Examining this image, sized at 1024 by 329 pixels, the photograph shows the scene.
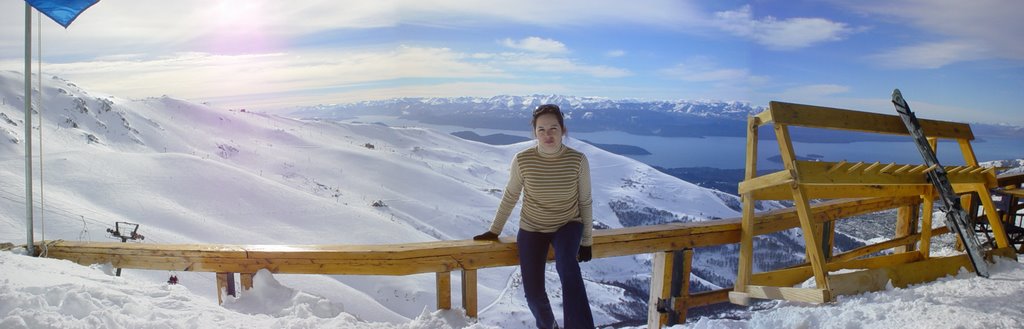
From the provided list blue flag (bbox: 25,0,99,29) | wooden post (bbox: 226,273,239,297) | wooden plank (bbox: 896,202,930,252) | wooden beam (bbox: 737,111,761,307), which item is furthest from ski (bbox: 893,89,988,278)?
blue flag (bbox: 25,0,99,29)

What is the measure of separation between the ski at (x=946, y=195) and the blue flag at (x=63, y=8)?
5738 millimetres

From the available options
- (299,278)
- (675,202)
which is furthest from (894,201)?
(675,202)

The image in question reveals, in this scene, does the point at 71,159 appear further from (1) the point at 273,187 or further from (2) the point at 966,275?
(2) the point at 966,275

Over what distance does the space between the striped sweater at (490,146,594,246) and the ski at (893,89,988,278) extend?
2.51 metres

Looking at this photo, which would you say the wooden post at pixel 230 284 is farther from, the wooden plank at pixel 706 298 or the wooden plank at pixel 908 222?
the wooden plank at pixel 908 222

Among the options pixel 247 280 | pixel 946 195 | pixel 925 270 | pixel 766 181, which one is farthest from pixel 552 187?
pixel 946 195

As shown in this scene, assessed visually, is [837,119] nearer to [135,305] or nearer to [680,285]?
[680,285]

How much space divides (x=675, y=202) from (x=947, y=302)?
123 m

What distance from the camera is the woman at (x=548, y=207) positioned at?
11.1ft

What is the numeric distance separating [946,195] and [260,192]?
1028 inches

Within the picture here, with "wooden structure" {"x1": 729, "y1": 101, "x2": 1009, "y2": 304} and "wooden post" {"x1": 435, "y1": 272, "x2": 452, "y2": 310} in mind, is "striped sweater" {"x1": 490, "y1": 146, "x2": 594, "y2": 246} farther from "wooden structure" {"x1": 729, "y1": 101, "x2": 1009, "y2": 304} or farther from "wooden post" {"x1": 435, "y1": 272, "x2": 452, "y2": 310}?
"wooden structure" {"x1": 729, "y1": 101, "x2": 1009, "y2": 304}

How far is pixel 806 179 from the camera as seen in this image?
3.51 metres

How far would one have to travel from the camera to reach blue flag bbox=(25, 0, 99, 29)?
395 cm

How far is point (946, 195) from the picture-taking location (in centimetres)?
419
